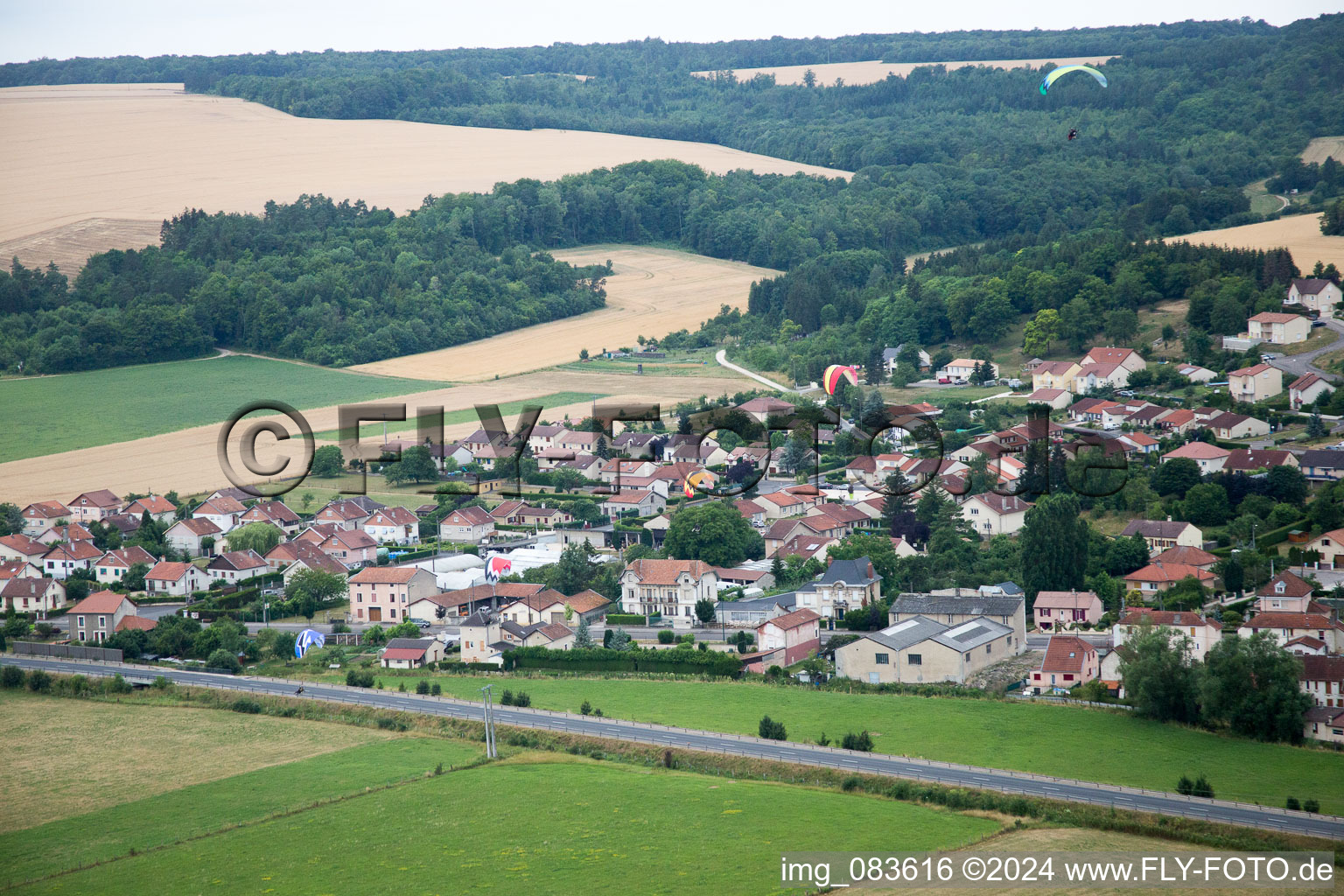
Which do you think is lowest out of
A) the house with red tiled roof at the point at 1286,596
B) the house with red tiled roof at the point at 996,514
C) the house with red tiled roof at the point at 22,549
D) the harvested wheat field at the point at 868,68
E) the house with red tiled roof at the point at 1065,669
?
the house with red tiled roof at the point at 22,549

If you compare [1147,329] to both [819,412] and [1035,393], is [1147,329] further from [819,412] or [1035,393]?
[819,412]

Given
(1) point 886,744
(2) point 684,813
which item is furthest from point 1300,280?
(2) point 684,813

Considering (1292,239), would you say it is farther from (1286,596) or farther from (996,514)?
(1286,596)

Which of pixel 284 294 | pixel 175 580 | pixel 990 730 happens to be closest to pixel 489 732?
pixel 990 730

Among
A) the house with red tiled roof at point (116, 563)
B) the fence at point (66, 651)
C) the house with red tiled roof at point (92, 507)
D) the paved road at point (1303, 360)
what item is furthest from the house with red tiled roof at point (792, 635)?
the paved road at point (1303, 360)

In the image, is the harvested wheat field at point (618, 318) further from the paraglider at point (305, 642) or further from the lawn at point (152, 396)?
the paraglider at point (305, 642)

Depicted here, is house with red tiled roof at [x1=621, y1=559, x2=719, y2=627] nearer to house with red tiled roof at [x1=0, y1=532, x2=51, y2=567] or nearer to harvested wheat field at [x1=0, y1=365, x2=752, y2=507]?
house with red tiled roof at [x1=0, y1=532, x2=51, y2=567]
